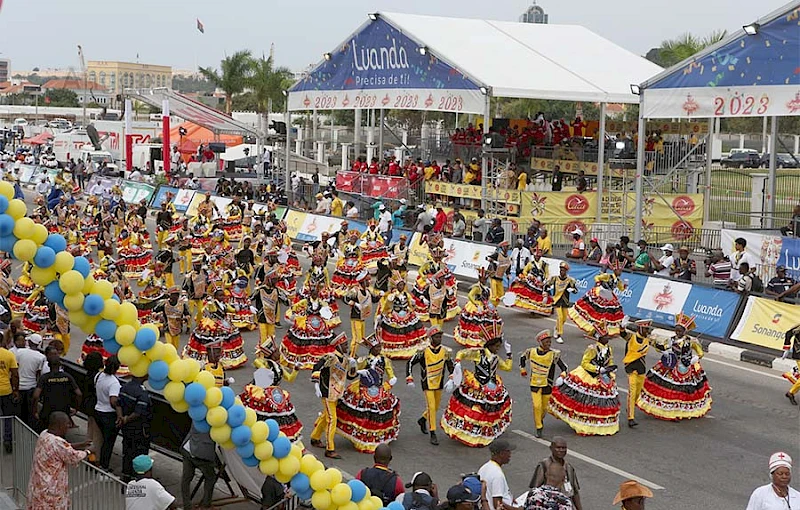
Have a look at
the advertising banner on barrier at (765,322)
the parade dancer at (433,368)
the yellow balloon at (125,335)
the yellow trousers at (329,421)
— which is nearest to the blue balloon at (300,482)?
the yellow balloon at (125,335)

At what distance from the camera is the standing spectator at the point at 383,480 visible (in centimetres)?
955

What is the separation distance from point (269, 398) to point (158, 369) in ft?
10.3

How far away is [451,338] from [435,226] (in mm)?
10403

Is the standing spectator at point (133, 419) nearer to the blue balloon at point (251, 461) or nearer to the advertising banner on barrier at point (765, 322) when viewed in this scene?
the blue balloon at point (251, 461)

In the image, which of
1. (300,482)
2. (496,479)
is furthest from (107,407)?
(496,479)

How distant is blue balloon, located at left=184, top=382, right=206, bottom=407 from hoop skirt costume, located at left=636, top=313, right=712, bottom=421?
25.1 feet

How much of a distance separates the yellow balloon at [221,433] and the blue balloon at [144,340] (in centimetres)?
98

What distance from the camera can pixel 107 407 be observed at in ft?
38.5

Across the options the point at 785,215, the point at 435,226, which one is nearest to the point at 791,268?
the point at 785,215

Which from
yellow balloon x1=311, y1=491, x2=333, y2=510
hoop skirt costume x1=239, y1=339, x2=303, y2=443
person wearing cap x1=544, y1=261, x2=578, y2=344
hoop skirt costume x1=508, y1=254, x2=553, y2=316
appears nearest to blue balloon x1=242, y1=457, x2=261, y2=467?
yellow balloon x1=311, y1=491, x2=333, y2=510

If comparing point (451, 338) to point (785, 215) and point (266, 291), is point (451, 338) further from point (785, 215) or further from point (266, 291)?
point (785, 215)

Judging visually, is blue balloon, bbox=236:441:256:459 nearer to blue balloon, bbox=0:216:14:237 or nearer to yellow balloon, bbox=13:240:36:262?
yellow balloon, bbox=13:240:36:262

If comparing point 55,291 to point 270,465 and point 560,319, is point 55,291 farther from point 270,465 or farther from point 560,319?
→ point 560,319

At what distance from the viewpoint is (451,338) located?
20.7m
